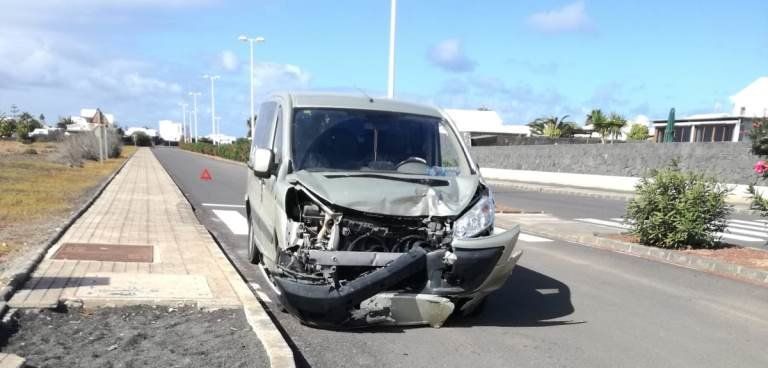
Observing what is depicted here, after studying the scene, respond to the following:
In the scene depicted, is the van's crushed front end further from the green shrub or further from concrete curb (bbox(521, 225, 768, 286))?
the green shrub

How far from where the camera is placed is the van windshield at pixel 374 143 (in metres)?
5.92

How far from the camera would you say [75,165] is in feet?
107

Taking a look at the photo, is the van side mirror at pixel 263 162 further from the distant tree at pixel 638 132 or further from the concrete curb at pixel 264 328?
the distant tree at pixel 638 132

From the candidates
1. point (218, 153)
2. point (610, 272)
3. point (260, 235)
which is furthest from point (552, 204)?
point (218, 153)

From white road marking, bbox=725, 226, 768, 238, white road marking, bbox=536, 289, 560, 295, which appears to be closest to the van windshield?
white road marking, bbox=536, 289, 560, 295

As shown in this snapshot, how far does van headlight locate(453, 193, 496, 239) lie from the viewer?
5.02m

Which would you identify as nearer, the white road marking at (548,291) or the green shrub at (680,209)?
the white road marking at (548,291)

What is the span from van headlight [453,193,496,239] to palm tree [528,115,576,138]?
61.0 metres

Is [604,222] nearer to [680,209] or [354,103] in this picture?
[680,209]

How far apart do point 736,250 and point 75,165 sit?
105 feet

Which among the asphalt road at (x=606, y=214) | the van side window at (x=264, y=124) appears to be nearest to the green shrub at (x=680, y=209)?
the asphalt road at (x=606, y=214)

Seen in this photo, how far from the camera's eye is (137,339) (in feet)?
15.1

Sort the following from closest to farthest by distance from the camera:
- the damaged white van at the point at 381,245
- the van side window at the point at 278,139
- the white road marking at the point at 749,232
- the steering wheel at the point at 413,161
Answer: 1. the damaged white van at the point at 381,245
2. the van side window at the point at 278,139
3. the steering wheel at the point at 413,161
4. the white road marking at the point at 749,232

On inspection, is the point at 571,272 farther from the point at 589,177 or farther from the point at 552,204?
the point at 589,177
